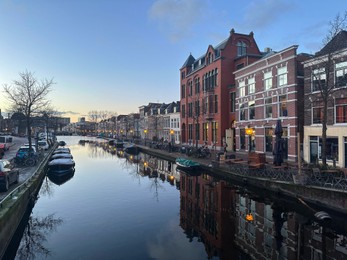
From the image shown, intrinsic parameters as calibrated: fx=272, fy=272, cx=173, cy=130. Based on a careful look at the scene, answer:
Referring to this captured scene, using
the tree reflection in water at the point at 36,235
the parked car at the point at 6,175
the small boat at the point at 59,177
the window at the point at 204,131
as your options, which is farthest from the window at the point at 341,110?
the window at the point at 204,131

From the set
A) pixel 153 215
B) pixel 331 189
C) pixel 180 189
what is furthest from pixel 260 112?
pixel 153 215

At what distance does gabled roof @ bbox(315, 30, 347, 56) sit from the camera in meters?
21.6

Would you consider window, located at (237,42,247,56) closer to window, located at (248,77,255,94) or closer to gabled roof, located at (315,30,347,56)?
window, located at (248,77,255,94)

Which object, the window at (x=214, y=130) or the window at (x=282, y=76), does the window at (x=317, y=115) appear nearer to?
the window at (x=282, y=76)

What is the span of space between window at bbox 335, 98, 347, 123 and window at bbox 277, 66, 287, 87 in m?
7.69

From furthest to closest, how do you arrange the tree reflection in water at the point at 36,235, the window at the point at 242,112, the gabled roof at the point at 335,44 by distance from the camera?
the window at the point at 242,112 → the gabled roof at the point at 335,44 → the tree reflection in water at the point at 36,235

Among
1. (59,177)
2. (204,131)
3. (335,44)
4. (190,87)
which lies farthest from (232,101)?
(59,177)

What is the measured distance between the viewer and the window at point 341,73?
80.0 ft

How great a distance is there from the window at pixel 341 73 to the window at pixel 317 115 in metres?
3.35

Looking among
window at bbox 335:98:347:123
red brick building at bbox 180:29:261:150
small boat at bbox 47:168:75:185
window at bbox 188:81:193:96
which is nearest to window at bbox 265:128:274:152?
window at bbox 335:98:347:123

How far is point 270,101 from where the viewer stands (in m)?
34.7

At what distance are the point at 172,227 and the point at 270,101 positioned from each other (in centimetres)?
2475

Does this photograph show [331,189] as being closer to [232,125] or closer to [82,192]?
[82,192]

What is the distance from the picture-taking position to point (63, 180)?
1182 inches
